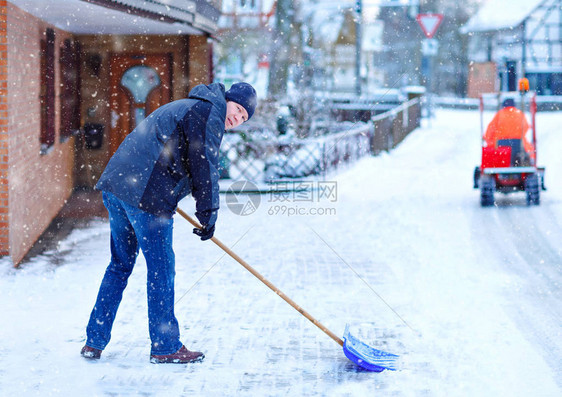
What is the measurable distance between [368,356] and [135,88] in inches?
362

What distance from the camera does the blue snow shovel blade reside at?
15.7ft

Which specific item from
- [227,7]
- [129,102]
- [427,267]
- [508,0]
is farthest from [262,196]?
[508,0]

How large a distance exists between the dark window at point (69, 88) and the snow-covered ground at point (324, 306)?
7.25ft

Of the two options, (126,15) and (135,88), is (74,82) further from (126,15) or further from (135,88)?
(126,15)

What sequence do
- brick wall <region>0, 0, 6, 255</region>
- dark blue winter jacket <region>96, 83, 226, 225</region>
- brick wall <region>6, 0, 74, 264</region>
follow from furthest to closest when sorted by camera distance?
brick wall <region>6, 0, 74, 264</region>
brick wall <region>0, 0, 6, 255</region>
dark blue winter jacket <region>96, 83, 226, 225</region>

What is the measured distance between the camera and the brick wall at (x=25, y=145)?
24.5 feet

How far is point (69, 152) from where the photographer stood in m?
12.1

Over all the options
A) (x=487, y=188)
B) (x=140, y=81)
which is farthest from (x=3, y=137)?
(x=487, y=188)

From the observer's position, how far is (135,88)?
13109 mm

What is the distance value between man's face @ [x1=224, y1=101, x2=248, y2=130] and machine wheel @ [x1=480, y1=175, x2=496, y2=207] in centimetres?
726

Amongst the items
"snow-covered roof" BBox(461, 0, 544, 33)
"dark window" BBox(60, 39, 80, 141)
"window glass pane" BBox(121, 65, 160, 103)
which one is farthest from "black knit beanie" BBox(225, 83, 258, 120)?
"snow-covered roof" BBox(461, 0, 544, 33)

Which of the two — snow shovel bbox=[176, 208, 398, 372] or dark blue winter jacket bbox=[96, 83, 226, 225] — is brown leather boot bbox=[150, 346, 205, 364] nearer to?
snow shovel bbox=[176, 208, 398, 372]

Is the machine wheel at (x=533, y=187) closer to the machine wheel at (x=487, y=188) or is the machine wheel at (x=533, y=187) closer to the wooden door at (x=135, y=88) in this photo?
the machine wheel at (x=487, y=188)

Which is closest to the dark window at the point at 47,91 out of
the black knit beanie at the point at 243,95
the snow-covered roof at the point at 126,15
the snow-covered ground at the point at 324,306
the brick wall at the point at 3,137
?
the snow-covered roof at the point at 126,15
